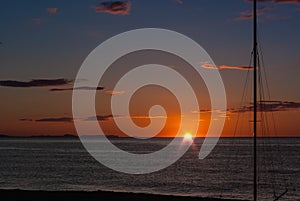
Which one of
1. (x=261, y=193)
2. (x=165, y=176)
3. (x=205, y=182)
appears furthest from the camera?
(x=165, y=176)

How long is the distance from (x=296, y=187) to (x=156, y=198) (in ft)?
114

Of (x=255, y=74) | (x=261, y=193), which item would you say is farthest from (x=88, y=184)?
(x=255, y=74)

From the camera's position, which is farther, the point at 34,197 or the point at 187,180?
the point at 187,180

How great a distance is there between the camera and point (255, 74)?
24984mm

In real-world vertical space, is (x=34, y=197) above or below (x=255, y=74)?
below

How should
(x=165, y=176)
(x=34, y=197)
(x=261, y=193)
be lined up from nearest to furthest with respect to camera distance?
(x=34, y=197)
(x=261, y=193)
(x=165, y=176)

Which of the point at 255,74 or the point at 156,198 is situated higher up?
the point at 255,74

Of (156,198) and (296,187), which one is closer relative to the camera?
(156,198)

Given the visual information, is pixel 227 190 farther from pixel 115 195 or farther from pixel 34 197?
pixel 34 197

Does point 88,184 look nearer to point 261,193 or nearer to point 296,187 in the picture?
point 261,193

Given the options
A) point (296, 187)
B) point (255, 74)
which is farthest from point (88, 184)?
point (255, 74)

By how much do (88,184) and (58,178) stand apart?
9.75 metres

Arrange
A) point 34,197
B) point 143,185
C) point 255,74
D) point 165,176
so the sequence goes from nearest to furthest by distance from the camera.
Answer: point 255,74, point 34,197, point 143,185, point 165,176

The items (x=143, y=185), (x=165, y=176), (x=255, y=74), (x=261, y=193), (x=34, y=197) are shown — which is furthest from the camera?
(x=165, y=176)
